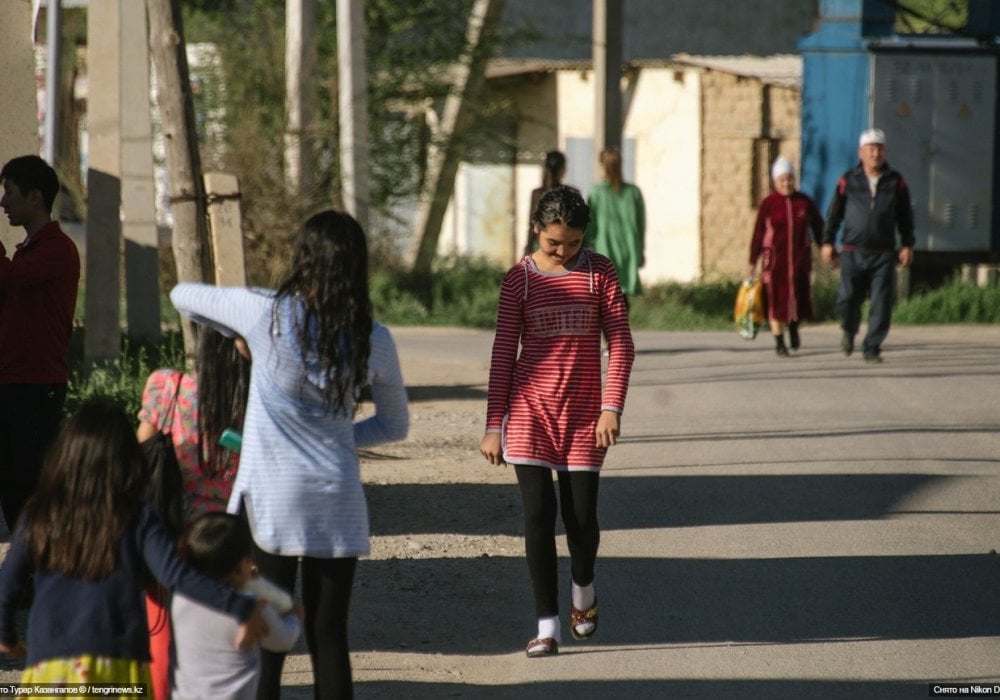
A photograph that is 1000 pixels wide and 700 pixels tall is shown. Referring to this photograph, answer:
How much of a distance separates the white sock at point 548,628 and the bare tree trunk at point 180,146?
4321 mm

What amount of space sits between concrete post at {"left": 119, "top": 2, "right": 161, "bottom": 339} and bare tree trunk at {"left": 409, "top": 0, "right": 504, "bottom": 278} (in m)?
11.0

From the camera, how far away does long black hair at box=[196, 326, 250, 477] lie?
4711mm

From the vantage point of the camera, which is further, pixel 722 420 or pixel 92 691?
pixel 722 420

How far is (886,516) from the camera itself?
8.48 meters

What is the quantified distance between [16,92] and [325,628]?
4957 millimetres

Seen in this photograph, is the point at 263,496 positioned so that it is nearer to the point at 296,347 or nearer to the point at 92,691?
the point at 296,347

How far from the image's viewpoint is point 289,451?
14.9ft

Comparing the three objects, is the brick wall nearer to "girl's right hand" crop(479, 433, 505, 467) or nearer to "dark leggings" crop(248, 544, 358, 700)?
"girl's right hand" crop(479, 433, 505, 467)

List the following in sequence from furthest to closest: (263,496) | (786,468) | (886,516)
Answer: (786,468)
(886,516)
(263,496)

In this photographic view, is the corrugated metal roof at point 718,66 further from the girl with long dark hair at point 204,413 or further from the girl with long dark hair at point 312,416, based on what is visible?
the girl with long dark hair at point 312,416

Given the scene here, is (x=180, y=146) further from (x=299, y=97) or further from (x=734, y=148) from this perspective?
(x=734, y=148)

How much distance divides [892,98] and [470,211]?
11197 millimetres

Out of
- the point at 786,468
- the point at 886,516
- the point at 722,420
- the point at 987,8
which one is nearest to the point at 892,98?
the point at 987,8

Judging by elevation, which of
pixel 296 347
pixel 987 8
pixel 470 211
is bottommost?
pixel 470 211
